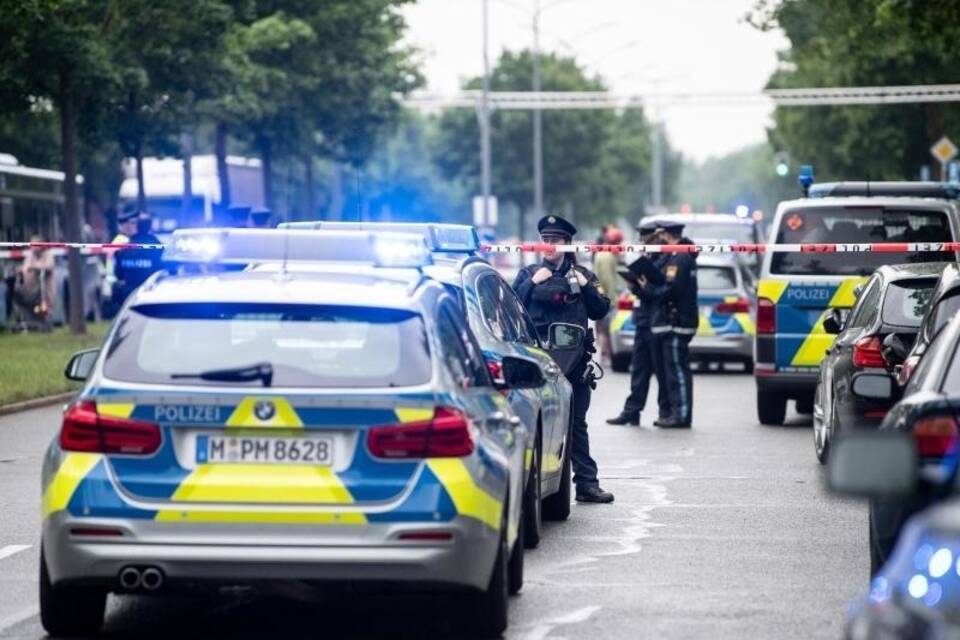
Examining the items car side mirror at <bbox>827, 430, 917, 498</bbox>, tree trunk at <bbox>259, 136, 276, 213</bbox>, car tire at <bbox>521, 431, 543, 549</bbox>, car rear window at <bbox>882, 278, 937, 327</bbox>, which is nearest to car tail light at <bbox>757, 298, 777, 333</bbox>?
car rear window at <bbox>882, 278, 937, 327</bbox>

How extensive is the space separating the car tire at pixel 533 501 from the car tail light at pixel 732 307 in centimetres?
1795

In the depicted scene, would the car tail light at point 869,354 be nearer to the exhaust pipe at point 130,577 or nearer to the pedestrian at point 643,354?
the pedestrian at point 643,354

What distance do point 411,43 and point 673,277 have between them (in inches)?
1672

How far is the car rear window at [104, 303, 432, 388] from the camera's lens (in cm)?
850

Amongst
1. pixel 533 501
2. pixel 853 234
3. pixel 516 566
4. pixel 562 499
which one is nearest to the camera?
pixel 516 566

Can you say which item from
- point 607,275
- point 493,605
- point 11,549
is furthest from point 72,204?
point 493,605

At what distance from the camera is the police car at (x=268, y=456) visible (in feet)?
27.2

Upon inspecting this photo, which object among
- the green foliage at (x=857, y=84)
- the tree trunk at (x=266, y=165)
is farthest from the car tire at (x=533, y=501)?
the tree trunk at (x=266, y=165)

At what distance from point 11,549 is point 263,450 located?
12.5 ft

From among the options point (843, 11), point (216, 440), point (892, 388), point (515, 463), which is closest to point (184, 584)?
point (216, 440)

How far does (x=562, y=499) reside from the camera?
43.2 feet

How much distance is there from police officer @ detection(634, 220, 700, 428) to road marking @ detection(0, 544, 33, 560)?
31.8 feet

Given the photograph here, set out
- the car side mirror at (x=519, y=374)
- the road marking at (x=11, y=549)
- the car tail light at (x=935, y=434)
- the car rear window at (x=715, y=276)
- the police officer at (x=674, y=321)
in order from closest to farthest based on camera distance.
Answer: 1. the car tail light at (x=935, y=434)
2. the car side mirror at (x=519, y=374)
3. the road marking at (x=11, y=549)
4. the police officer at (x=674, y=321)
5. the car rear window at (x=715, y=276)

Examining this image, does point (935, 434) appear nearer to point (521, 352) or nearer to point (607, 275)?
point (521, 352)
